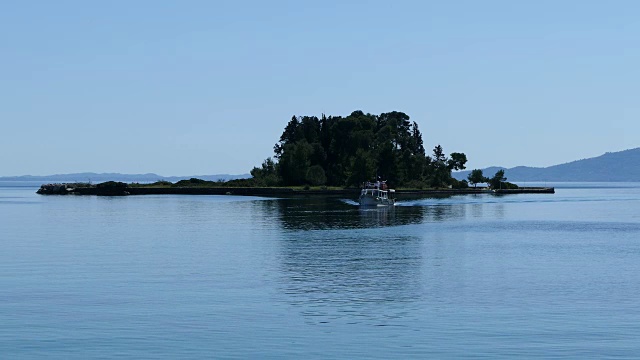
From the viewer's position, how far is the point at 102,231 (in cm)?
10569

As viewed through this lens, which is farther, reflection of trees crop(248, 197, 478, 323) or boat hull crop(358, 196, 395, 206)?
boat hull crop(358, 196, 395, 206)

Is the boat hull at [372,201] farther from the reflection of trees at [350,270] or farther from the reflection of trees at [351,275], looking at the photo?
the reflection of trees at [351,275]

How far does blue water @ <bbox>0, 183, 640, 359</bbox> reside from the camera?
118ft

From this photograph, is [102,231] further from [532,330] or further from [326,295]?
[532,330]

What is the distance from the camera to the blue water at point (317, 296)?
3606 centimetres

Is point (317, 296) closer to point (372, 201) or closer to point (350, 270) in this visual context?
point (350, 270)

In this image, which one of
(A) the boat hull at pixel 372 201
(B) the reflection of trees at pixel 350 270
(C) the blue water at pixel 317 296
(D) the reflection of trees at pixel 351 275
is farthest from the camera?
(A) the boat hull at pixel 372 201

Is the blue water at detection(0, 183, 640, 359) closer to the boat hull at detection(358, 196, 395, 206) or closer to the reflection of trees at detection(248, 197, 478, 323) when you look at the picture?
the reflection of trees at detection(248, 197, 478, 323)

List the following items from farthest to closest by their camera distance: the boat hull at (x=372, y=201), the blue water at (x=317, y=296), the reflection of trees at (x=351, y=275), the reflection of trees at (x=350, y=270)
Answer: the boat hull at (x=372, y=201)
the reflection of trees at (x=350, y=270)
the reflection of trees at (x=351, y=275)
the blue water at (x=317, y=296)

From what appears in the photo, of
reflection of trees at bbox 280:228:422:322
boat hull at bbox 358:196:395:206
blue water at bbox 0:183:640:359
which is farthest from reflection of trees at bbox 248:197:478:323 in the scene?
boat hull at bbox 358:196:395:206

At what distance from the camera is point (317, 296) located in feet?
161

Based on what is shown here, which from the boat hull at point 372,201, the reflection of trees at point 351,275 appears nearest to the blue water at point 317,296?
the reflection of trees at point 351,275

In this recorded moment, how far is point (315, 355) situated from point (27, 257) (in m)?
44.6

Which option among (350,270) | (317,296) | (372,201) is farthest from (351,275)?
(372,201)
